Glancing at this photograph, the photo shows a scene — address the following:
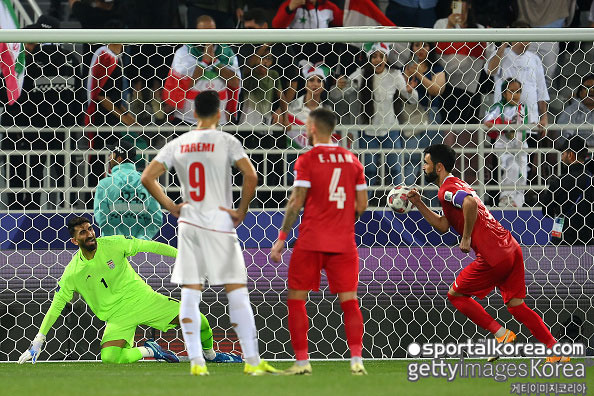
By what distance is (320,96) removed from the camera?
960cm

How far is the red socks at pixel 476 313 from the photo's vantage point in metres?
6.99

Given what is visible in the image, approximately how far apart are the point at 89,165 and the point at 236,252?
13.4 feet

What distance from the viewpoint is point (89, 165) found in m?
9.50

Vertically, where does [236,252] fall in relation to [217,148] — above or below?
below

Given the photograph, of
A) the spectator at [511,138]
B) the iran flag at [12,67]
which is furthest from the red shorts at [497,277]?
the iran flag at [12,67]

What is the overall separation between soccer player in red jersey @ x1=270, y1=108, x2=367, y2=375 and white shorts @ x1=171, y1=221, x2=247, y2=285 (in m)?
0.33

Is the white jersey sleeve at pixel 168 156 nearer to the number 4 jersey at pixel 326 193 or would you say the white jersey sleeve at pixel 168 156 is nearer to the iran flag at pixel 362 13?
the number 4 jersey at pixel 326 193

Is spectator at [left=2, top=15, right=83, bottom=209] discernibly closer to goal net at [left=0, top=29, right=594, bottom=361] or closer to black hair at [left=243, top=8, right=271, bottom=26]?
goal net at [left=0, top=29, right=594, bottom=361]

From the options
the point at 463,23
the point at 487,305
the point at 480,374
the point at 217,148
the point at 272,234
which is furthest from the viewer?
the point at 463,23

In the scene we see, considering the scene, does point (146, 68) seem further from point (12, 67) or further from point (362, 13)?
point (362, 13)

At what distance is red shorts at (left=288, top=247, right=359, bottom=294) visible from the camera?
19.8ft

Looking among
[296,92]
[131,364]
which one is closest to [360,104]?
[296,92]

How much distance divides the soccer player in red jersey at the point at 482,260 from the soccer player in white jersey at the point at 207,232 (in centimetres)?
163

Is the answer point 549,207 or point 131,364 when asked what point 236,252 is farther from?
point 549,207
